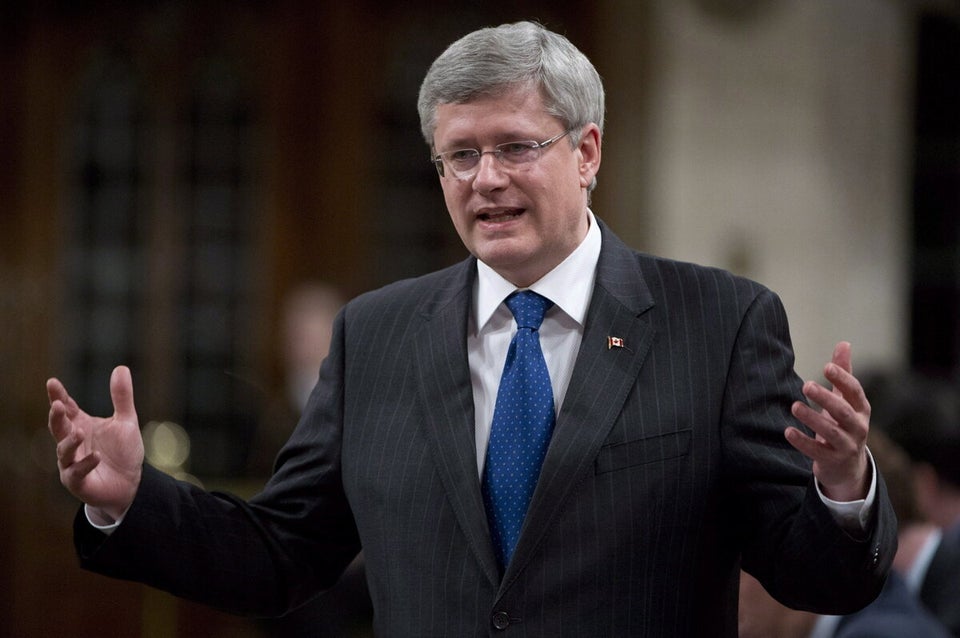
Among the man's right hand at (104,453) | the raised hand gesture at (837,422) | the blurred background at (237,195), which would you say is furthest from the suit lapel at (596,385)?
the blurred background at (237,195)

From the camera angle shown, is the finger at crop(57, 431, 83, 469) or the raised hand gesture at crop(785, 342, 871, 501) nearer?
the raised hand gesture at crop(785, 342, 871, 501)

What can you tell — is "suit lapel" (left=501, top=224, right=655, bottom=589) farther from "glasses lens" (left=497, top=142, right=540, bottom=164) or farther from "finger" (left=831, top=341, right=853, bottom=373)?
"finger" (left=831, top=341, right=853, bottom=373)

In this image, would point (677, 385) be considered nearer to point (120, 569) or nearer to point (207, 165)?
point (120, 569)

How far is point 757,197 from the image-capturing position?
727 cm

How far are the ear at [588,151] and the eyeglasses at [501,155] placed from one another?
0.08 metres

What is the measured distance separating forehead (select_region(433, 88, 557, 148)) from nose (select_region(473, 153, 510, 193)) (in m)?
0.03

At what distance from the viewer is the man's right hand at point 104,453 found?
89.4 inches

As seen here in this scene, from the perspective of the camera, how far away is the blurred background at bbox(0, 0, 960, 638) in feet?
24.5

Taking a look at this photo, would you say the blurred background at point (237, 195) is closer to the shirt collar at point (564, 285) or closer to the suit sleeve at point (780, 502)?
the shirt collar at point (564, 285)

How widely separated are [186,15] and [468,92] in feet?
18.7

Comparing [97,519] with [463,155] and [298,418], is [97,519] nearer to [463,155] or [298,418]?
[463,155]

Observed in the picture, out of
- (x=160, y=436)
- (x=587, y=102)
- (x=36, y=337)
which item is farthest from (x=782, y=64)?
(x=587, y=102)

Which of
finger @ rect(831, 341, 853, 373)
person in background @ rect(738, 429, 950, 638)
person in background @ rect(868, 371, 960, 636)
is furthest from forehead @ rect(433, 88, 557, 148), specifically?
person in background @ rect(868, 371, 960, 636)

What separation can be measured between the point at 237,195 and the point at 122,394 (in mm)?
5482
